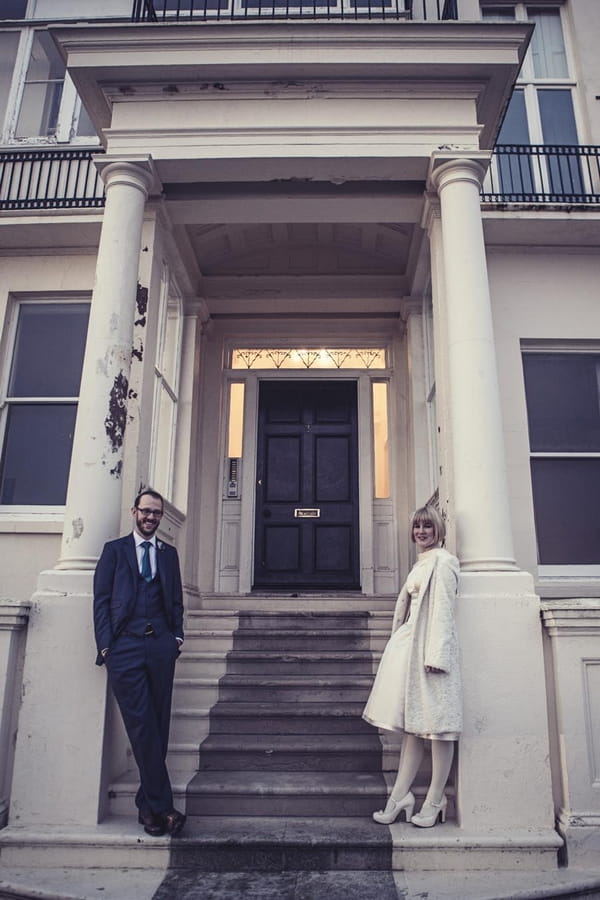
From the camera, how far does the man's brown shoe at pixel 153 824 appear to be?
3400mm

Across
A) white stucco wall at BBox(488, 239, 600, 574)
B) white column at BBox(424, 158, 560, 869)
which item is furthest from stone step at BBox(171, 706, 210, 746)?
white stucco wall at BBox(488, 239, 600, 574)

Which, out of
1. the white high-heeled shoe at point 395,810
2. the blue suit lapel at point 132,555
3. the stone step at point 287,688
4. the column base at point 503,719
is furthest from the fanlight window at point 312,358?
the white high-heeled shoe at point 395,810

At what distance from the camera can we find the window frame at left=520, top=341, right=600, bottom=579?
555cm

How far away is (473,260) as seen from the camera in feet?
14.5

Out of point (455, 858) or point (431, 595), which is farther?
point (431, 595)

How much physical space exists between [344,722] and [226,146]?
162 inches

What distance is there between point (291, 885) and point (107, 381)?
3012 millimetres

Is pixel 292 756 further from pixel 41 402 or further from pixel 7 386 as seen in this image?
pixel 7 386

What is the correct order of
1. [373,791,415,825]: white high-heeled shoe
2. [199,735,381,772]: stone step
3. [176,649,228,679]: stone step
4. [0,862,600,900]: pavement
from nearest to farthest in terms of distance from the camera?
1. [0,862,600,900]: pavement
2. [373,791,415,825]: white high-heeled shoe
3. [199,735,381,772]: stone step
4. [176,649,228,679]: stone step

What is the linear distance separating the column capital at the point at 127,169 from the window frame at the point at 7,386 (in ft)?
5.71

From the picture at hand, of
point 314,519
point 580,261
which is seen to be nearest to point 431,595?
point 314,519

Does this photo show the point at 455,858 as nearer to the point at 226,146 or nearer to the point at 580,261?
the point at 226,146

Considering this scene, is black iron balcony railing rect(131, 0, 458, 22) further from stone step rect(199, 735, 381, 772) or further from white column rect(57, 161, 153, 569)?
stone step rect(199, 735, 381, 772)

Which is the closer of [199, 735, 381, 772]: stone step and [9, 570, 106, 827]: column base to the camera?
[9, 570, 106, 827]: column base
